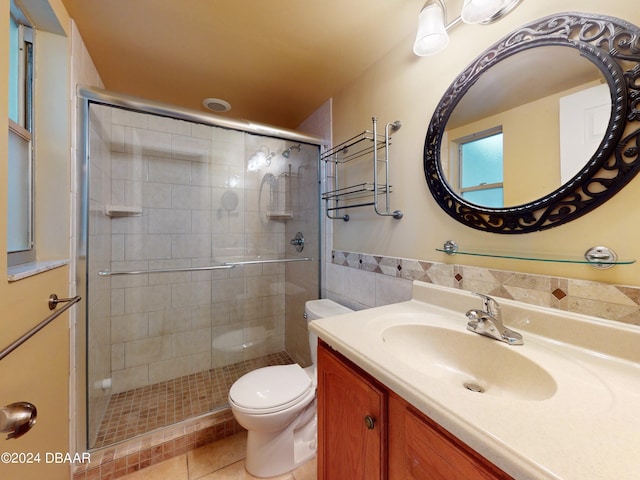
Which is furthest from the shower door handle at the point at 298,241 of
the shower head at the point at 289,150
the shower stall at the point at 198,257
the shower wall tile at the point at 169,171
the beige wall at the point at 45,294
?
the beige wall at the point at 45,294

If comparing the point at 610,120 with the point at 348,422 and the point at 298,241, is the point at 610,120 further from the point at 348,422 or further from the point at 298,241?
the point at 298,241

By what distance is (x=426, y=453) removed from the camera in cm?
53

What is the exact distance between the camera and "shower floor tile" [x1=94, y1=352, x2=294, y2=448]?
4.79 feet

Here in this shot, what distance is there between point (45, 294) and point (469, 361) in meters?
1.53

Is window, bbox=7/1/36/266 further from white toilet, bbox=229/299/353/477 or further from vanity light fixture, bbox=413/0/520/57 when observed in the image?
vanity light fixture, bbox=413/0/520/57

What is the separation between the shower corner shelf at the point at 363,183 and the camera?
1363 millimetres

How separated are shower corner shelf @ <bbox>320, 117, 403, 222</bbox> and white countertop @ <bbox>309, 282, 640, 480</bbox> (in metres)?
0.71

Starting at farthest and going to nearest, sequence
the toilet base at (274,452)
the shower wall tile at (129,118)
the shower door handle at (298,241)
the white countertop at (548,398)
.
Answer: the shower door handle at (298,241) < the shower wall tile at (129,118) < the toilet base at (274,452) < the white countertop at (548,398)

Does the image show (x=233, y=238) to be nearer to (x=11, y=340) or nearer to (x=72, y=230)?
(x=72, y=230)

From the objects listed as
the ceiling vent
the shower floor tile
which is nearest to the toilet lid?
the shower floor tile

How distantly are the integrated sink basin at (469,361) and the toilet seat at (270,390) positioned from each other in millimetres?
688

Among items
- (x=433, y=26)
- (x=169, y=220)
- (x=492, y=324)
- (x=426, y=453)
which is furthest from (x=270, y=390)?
(x=433, y=26)

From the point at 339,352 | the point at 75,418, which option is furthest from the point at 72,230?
the point at 339,352

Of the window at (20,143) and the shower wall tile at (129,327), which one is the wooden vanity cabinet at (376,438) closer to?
the window at (20,143)
